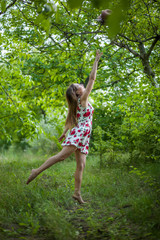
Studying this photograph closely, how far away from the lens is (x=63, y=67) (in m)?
5.04

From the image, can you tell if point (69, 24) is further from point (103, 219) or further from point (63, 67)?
point (103, 219)

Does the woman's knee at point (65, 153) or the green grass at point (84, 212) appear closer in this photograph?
the green grass at point (84, 212)

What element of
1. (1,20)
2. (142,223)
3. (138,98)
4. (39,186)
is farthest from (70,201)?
(1,20)

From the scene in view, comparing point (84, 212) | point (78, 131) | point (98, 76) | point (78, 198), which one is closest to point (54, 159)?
point (78, 131)

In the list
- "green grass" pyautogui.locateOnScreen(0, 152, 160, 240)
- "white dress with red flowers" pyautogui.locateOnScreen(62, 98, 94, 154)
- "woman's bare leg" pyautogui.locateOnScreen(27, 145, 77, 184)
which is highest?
"white dress with red flowers" pyautogui.locateOnScreen(62, 98, 94, 154)

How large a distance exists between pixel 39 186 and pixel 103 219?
1527 millimetres

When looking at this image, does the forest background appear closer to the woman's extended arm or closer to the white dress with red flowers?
the woman's extended arm

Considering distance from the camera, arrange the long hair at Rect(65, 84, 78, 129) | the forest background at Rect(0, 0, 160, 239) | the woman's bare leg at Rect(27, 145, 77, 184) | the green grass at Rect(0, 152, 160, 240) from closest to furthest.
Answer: the green grass at Rect(0, 152, 160, 240) → the forest background at Rect(0, 0, 160, 239) → the woman's bare leg at Rect(27, 145, 77, 184) → the long hair at Rect(65, 84, 78, 129)

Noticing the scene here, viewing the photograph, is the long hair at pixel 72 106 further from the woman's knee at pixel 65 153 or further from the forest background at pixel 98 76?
the forest background at pixel 98 76

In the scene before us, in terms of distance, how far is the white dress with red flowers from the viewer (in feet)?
10.1

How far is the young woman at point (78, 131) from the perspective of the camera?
3.05 meters

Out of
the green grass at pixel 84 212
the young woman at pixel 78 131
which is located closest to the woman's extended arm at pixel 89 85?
the young woman at pixel 78 131

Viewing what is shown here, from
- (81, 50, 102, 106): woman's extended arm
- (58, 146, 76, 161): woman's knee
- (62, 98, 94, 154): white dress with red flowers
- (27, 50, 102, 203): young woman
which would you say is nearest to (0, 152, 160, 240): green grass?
(27, 50, 102, 203): young woman

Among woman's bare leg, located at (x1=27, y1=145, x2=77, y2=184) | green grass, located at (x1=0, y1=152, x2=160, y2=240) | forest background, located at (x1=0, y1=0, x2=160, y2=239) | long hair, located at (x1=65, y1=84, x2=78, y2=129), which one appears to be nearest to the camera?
green grass, located at (x1=0, y1=152, x2=160, y2=240)
